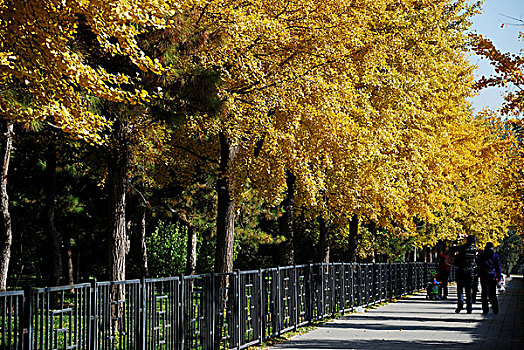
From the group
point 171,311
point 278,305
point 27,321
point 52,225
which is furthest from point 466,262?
point 27,321

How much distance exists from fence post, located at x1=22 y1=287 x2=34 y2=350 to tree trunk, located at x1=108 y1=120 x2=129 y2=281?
365 inches

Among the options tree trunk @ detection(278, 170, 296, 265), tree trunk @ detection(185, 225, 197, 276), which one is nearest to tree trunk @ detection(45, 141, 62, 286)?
tree trunk @ detection(185, 225, 197, 276)

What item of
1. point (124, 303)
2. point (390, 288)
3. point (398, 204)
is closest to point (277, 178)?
point (398, 204)

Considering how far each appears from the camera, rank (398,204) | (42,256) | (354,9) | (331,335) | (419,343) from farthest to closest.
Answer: (42,256) → (398,204) → (354,9) → (331,335) → (419,343)

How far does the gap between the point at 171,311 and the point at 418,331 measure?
761cm

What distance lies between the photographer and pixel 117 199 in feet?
55.1

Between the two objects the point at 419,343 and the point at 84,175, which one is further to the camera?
the point at 84,175

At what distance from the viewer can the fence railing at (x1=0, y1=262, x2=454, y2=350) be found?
24.4 ft

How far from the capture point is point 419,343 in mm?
14039

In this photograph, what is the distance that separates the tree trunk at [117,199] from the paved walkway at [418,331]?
4.19m

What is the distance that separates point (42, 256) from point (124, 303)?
33.5m

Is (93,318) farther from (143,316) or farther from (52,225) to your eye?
(52,225)

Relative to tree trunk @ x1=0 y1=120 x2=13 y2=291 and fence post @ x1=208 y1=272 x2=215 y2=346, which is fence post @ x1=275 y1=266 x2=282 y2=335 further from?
tree trunk @ x1=0 y1=120 x2=13 y2=291

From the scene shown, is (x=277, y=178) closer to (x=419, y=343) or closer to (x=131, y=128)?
(x=131, y=128)
